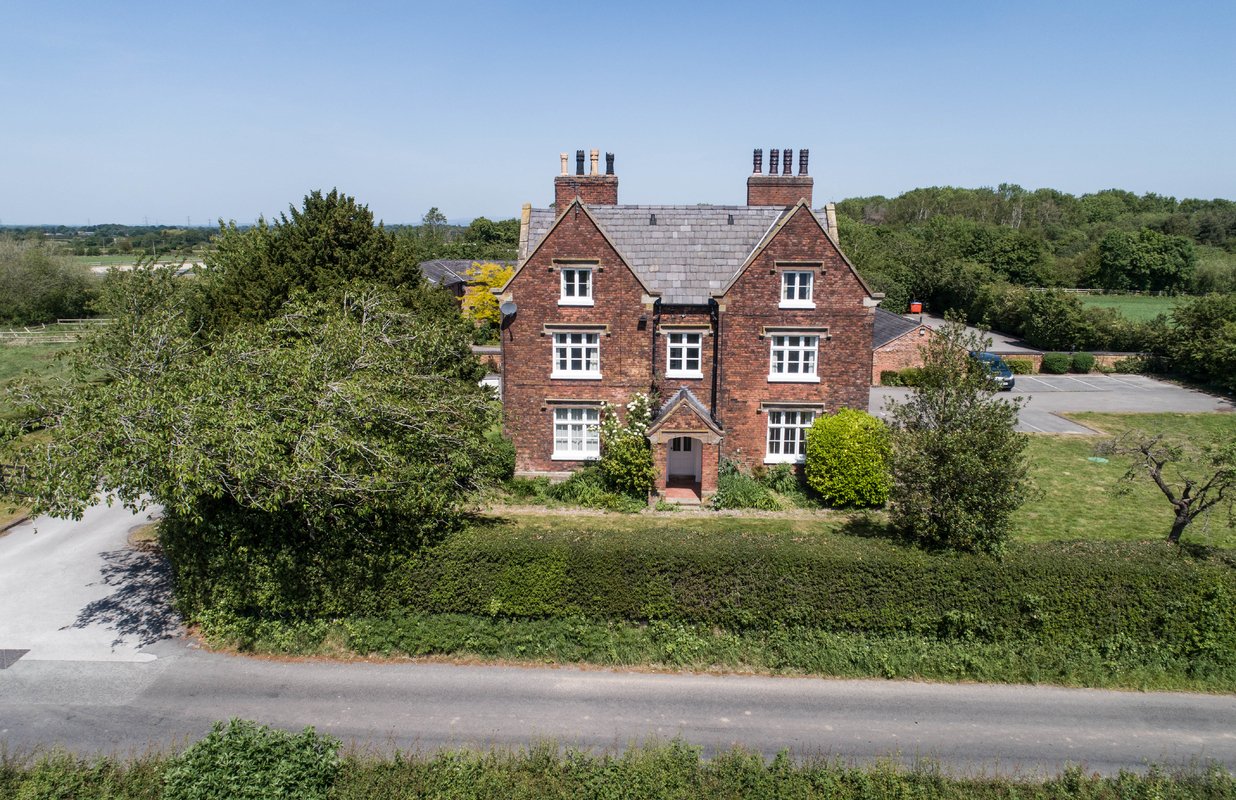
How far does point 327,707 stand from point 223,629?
13.3 ft

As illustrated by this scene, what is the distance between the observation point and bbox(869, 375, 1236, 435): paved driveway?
39.8 m

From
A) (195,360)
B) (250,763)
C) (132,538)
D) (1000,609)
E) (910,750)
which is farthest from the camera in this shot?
(132,538)

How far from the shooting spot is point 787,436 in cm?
2862

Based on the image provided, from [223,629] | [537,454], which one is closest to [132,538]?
[223,629]

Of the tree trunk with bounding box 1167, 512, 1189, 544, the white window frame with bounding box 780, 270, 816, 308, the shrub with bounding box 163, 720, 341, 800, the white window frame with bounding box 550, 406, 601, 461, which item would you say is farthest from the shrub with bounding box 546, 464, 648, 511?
the tree trunk with bounding box 1167, 512, 1189, 544

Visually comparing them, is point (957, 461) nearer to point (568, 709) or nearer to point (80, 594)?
point (568, 709)

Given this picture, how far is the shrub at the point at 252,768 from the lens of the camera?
11633mm

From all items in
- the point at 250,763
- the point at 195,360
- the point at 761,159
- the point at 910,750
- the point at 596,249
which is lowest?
the point at 910,750

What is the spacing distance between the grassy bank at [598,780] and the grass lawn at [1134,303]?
72.9 m

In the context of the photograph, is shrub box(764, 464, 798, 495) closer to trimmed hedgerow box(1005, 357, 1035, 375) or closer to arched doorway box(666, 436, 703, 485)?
arched doorway box(666, 436, 703, 485)

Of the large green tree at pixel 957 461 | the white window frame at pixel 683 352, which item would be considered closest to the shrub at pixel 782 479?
the white window frame at pixel 683 352

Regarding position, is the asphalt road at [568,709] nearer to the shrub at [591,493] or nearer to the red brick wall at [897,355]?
the shrub at [591,493]

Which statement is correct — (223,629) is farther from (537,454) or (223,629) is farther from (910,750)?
(910,750)

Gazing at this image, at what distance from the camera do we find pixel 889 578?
57.0 feet
